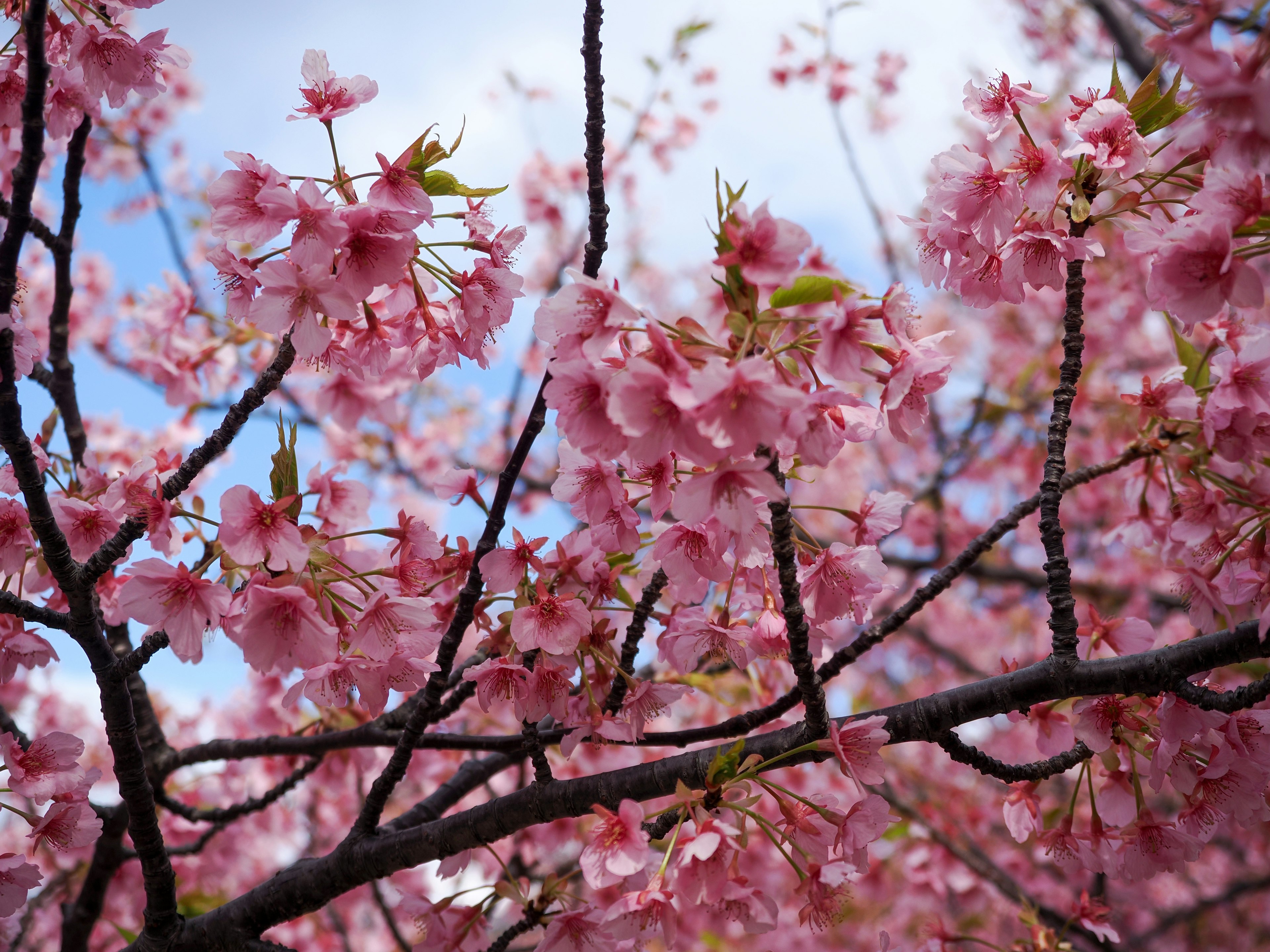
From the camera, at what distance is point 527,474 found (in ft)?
25.2

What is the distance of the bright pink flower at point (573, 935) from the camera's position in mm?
1744

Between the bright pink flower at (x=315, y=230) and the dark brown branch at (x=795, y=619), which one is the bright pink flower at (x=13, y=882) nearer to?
the bright pink flower at (x=315, y=230)

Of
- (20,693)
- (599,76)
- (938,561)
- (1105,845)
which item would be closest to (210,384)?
(599,76)

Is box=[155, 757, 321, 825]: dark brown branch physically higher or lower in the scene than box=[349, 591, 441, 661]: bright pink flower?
higher

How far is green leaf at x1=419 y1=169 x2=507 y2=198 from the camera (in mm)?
1797

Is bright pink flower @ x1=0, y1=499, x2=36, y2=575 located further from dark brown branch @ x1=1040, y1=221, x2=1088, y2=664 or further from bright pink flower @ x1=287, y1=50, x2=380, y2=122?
dark brown branch @ x1=1040, y1=221, x2=1088, y2=664

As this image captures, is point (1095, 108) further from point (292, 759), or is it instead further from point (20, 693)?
point (20, 693)

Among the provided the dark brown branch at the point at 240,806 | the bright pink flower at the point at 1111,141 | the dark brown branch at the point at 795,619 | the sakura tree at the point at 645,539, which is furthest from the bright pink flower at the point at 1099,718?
the dark brown branch at the point at 240,806

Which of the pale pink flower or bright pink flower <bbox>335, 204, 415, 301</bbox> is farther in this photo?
the pale pink flower

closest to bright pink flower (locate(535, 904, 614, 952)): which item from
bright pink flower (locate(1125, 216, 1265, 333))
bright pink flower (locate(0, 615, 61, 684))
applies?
bright pink flower (locate(0, 615, 61, 684))

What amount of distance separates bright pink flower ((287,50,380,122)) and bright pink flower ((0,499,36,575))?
110 cm

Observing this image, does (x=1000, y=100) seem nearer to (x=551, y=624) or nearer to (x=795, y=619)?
(x=795, y=619)

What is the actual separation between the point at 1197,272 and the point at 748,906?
1.50 metres

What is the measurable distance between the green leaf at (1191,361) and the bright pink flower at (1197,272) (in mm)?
529
